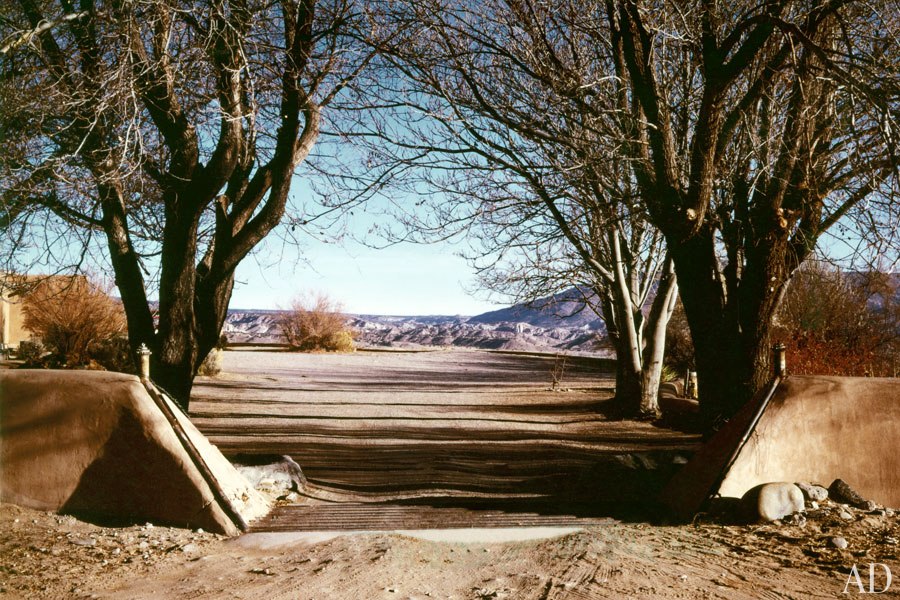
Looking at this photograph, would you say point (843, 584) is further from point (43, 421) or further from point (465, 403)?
point (465, 403)

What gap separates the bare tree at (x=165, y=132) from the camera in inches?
251

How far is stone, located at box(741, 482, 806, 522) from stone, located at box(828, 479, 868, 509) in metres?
0.43

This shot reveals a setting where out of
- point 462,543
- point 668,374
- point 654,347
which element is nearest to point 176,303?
point 462,543

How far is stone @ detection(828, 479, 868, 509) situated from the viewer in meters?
5.56

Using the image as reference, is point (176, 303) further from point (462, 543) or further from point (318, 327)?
point (318, 327)

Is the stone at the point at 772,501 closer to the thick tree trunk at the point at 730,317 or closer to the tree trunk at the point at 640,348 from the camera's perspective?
the thick tree trunk at the point at 730,317

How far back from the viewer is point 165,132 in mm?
6789

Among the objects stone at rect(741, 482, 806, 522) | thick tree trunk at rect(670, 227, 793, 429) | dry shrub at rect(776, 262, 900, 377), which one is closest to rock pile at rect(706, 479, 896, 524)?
stone at rect(741, 482, 806, 522)

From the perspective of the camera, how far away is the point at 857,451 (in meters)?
5.81

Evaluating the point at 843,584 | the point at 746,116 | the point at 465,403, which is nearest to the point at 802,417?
the point at 843,584

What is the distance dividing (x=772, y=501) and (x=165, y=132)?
21.0 ft

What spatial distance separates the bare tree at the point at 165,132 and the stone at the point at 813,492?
5.59 metres

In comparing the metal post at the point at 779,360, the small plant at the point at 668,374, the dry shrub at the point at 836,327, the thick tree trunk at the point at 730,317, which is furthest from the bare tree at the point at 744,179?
the small plant at the point at 668,374

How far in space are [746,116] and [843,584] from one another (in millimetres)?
4654
